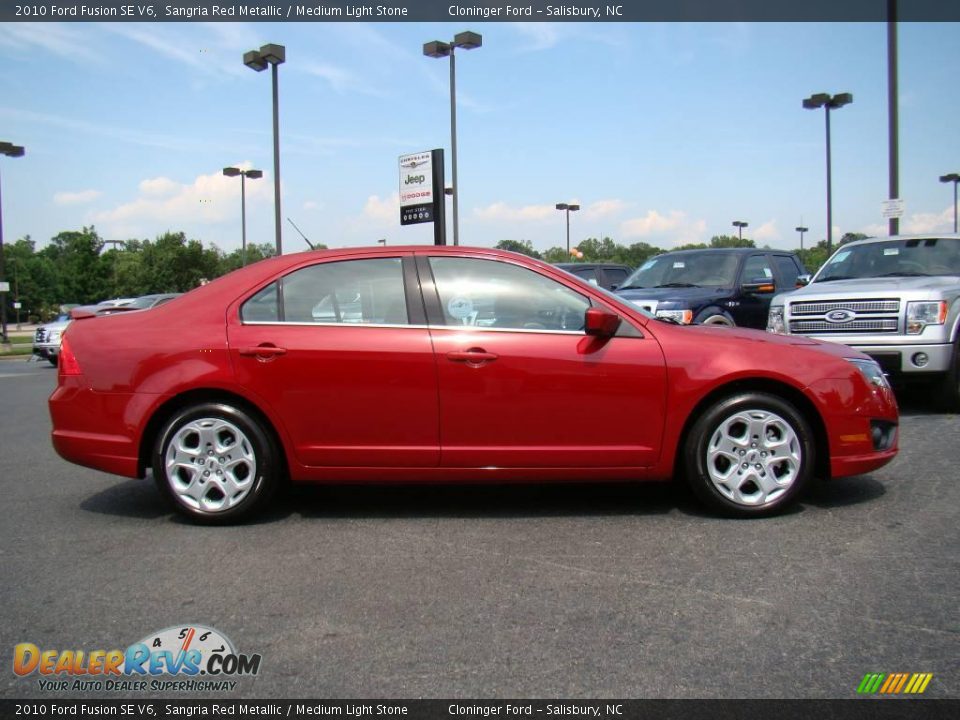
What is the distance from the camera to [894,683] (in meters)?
2.66

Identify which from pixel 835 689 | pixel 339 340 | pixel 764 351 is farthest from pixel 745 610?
pixel 339 340

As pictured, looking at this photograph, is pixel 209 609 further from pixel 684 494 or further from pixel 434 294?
pixel 684 494

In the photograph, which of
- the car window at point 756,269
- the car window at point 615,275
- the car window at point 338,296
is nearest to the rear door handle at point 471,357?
the car window at point 338,296

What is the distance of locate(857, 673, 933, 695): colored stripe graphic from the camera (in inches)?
103

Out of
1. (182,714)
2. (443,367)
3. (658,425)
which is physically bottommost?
(182,714)

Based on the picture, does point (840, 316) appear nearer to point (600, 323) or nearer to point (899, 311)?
point (899, 311)

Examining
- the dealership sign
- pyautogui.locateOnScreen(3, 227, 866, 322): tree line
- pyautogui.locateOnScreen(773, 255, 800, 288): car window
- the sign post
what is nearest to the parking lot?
pyautogui.locateOnScreen(773, 255, 800, 288): car window

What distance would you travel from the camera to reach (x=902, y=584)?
349cm

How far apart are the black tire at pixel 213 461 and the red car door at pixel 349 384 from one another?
0.20 meters

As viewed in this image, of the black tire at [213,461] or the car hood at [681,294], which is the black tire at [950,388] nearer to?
the car hood at [681,294]

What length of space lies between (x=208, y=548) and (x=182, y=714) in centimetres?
167

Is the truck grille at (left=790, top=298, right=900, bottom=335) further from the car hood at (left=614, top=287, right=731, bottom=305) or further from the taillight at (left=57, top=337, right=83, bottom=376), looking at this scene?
the taillight at (left=57, top=337, right=83, bottom=376)

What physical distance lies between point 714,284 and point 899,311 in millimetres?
3490

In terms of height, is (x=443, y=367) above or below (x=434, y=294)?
below
